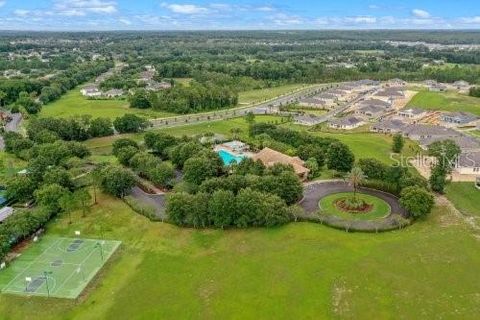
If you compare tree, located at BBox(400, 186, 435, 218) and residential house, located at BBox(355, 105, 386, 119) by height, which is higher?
tree, located at BBox(400, 186, 435, 218)

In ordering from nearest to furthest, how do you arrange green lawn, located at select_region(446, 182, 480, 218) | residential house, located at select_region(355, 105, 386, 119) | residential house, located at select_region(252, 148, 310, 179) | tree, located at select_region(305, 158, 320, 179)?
green lawn, located at select_region(446, 182, 480, 218) < residential house, located at select_region(252, 148, 310, 179) < tree, located at select_region(305, 158, 320, 179) < residential house, located at select_region(355, 105, 386, 119)

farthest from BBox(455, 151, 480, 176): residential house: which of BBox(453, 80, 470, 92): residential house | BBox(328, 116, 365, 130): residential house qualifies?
BBox(453, 80, 470, 92): residential house

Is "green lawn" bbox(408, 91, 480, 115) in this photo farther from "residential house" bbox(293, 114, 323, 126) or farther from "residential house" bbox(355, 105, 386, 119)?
"residential house" bbox(293, 114, 323, 126)

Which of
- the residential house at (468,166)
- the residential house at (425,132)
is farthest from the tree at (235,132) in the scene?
the residential house at (468,166)

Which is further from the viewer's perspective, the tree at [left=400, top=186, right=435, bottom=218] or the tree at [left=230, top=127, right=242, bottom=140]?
the tree at [left=230, top=127, right=242, bottom=140]

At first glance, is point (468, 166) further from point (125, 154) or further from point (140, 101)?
point (140, 101)

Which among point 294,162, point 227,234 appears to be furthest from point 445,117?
point 227,234

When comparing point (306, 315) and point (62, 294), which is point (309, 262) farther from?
point (62, 294)
